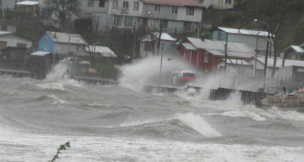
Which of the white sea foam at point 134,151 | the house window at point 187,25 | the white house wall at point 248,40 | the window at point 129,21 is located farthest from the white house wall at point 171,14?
the white sea foam at point 134,151

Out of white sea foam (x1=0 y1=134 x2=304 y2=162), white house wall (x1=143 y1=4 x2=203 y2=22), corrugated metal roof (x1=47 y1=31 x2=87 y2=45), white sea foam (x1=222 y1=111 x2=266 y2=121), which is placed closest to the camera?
white sea foam (x1=0 y1=134 x2=304 y2=162)

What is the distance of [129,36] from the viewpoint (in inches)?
2904

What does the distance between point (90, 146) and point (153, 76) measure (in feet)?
145

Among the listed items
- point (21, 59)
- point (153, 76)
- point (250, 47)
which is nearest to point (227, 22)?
point (250, 47)

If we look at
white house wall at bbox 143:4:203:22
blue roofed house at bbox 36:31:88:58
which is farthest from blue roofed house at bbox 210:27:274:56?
blue roofed house at bbox 36:31:88:58

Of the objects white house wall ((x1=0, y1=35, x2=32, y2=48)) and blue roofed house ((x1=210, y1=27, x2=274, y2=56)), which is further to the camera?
white house wall ((x1=0, y1=35, x2=32, y2=48))

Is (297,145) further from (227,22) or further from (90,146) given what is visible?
(227,22)

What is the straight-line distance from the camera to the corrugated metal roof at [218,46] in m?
67.2

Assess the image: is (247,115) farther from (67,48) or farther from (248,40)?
(67,48)

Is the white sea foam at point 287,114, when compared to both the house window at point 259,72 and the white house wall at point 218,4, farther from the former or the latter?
the white house wall at point 218,4

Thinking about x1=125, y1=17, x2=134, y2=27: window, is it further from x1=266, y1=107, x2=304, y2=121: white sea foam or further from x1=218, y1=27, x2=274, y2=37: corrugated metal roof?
x1=266, y1=107, x2=304, y2=121: white sea foam

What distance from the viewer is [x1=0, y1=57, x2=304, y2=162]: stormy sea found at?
18.3m

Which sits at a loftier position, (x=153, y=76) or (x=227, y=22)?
(x=227, y=22)

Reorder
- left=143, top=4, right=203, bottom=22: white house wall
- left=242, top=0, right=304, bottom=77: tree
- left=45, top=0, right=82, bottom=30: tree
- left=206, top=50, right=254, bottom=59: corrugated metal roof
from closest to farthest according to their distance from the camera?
1. left=206, top=50, right=254, bottom=59: corrugated metal roof
2. left=242, top=0, right=304, bottom=77: tree
3. left=143, top=4, right=203, bottom=22: white house wall
4. left=45, top=0, right=82, bottom=30: tree
